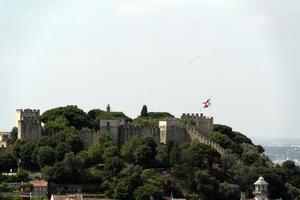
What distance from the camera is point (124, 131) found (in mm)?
84438

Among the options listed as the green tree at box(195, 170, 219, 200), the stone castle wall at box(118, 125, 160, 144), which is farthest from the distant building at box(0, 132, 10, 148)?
the green tree at box(195, 170, 219, 200)

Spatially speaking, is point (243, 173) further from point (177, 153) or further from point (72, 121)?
point (72, 121)

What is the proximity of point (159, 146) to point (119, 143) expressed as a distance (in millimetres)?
5176

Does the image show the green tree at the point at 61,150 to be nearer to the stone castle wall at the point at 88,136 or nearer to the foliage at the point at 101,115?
the stone castle wall at the point at 88,136

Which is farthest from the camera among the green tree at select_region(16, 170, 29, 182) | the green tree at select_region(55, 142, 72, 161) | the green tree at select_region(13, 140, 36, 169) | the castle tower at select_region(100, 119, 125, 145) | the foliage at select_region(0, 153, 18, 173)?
the castle tower at select_region(100, 119, 125, 145)

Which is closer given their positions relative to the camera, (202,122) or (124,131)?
(124,131)

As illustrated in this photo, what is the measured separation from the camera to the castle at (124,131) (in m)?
82.3

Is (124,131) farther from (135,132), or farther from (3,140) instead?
(3,140)

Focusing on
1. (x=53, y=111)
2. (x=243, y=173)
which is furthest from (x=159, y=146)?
(x=53, y=111)

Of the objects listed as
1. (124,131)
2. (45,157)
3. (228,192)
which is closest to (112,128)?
(124,131)

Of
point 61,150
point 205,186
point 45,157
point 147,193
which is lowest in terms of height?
point 147,193

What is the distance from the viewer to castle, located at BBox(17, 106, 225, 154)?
3241 inches

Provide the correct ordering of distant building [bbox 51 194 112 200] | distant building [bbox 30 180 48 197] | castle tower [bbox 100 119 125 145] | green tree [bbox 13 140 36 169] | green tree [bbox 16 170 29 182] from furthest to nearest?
castle tower [bbox 100 119 125 145]
green tree [bbox 13 140 36 169]
green tree [bbox 16 170 29 182]
distant building [bbox 30 180 48 197]
distant building [bbox 51 194 112 200]

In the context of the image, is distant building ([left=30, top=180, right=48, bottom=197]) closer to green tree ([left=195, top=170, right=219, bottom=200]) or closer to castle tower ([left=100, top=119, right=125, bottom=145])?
green tree ([left=195, top=170, right=219, bottom=200])
